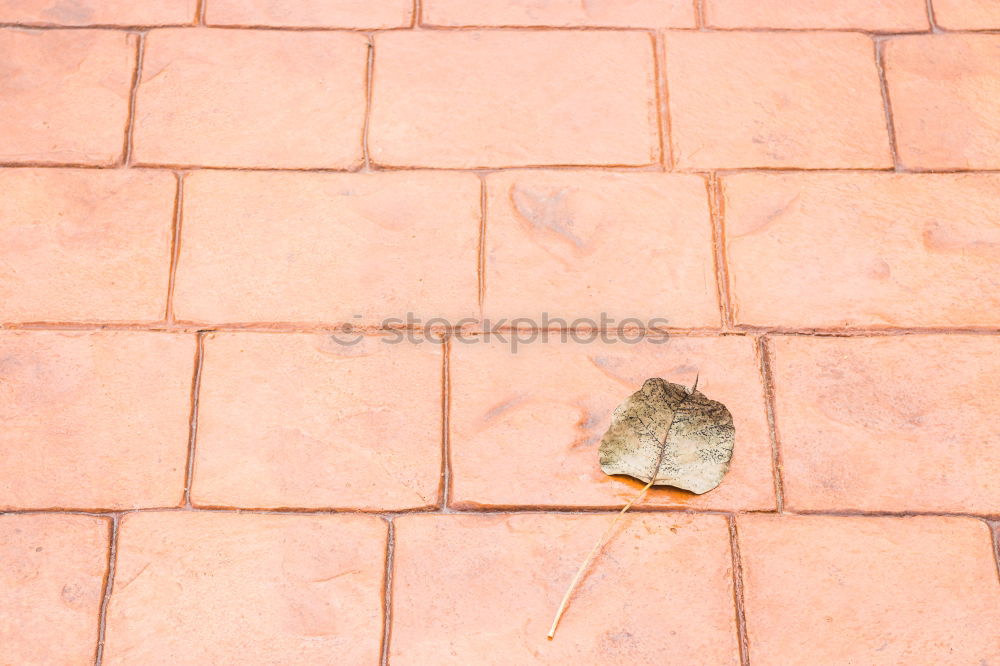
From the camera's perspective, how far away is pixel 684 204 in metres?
2.18

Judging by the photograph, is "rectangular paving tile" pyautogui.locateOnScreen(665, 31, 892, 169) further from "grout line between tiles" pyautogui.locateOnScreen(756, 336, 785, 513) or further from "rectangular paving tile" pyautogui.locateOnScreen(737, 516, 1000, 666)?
"rectangular paving tile" pyautogui.locateOnScreen(737, 516, 1000, 666)

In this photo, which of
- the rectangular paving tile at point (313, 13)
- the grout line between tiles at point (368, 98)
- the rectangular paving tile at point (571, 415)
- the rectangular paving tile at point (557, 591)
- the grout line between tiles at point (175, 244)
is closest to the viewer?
the rectangular paving tile at point (557, 591)

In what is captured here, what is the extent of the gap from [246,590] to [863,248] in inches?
65.8

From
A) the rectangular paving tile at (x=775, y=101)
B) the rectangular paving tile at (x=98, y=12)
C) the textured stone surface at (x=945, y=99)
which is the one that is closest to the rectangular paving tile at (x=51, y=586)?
the rectangular paving tile at (x=98, y=12)

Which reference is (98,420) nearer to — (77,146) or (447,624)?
(77,146)

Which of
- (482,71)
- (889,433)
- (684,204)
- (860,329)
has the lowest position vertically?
(889,433)

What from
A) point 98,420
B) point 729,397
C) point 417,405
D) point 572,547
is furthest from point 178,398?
point 729,397

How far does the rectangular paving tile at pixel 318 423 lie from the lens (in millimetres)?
1935

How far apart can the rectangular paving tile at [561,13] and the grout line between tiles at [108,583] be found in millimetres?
1513

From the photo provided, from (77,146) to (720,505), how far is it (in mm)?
1838

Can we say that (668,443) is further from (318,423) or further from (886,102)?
(886,102)

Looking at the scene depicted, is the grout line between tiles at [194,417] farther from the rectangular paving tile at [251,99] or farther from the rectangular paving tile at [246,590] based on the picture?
the rectangular paving tile at [251,99]

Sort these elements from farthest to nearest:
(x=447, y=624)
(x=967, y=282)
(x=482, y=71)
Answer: (x=482, y=71) < (x=967, y=282) < (x=447, y=624)

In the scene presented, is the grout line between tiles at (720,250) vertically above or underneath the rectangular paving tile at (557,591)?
above
